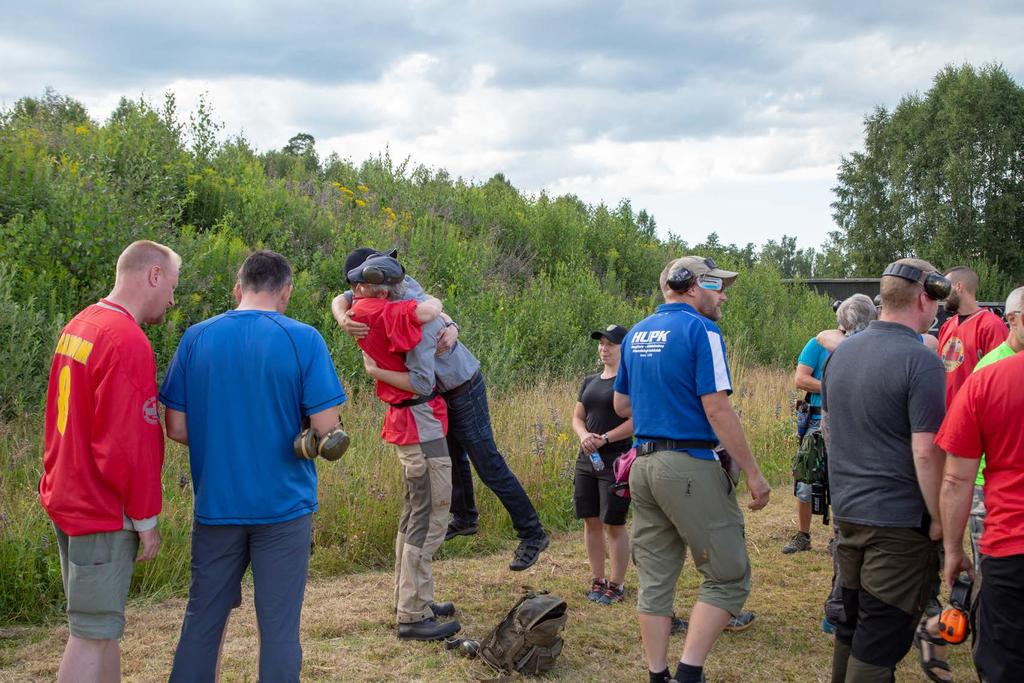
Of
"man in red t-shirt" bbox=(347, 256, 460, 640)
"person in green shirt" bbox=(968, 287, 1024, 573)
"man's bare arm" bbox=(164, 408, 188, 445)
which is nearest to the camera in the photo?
"man's bare arm" bbox=(164, 408, 188, 445)

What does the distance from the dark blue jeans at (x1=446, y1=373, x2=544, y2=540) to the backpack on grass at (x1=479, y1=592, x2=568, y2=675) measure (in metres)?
0.93

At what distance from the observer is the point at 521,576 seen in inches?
266

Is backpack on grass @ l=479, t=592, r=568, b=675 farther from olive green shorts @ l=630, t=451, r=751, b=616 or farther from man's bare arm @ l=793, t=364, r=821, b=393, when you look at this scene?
man's bare arm @ l=793, t=364, r=821, b=393

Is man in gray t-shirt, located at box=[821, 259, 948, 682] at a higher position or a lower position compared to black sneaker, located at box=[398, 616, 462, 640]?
higher

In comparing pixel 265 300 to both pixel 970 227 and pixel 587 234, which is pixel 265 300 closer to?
pixel 587 234

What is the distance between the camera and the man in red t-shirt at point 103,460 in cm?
343

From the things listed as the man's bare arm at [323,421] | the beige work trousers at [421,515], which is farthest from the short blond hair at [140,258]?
the beige work trousers at [421,515]

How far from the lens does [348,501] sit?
7.51 m

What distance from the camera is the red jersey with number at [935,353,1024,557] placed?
11.1ft

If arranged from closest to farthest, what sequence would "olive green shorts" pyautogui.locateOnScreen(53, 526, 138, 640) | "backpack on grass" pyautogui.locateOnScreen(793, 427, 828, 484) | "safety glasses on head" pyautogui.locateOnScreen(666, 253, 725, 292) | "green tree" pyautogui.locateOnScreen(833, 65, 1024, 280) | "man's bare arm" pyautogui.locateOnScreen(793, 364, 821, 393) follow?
"olive green shorts" pyautogui.locateOnScreen(53, 526, 138, 640) → "safety glasses on head" pyautogui.locateOnScreen(666, 253, 725, 292) → "backpack on grass" pyautogui.locateOnScreen(793, 427, 828, 484) → "man's bare arm" pyautogui.locateOnScreen(793, 364, 821, 393) → "green tree" pyautogui.locateOnScreen(833, 65, 1024, 280)

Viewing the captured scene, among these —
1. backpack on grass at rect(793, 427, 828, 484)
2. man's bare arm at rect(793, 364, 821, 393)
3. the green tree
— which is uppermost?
the green tree

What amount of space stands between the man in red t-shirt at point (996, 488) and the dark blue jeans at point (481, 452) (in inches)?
115

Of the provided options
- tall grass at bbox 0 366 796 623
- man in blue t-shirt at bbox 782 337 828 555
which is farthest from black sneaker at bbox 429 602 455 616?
man in blue t-shirt at bbox 782 337 828 555

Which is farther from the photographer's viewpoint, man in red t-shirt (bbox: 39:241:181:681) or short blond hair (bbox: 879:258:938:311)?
short blond hair (bbox: 879:258:938:311)
